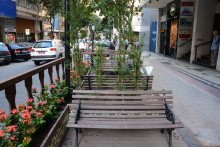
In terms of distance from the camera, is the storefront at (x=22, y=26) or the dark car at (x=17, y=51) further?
the storefront at (x=22, y=26)

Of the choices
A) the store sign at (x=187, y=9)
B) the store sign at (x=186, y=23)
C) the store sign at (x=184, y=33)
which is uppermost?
the store sign at (x=187, y=9)

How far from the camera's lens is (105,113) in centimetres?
327

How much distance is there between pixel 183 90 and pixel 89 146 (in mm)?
4576

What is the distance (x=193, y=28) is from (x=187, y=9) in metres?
2.36

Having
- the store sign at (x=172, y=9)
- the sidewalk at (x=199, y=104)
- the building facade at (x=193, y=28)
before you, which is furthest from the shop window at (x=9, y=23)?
the sidewalk at (x=199, y=104)

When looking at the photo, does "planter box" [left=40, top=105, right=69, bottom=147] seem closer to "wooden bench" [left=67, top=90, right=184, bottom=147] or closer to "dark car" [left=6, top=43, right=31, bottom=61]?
"wooden bench" [left=67, top=90, right=184, bottom=147]

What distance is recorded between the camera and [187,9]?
15078 millimetres

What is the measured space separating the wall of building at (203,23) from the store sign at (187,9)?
2.03 meters

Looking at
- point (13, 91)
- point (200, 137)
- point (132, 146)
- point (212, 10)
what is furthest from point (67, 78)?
point (212, 10)

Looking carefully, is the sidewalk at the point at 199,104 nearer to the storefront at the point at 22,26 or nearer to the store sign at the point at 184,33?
the store sign at the point at 184,33

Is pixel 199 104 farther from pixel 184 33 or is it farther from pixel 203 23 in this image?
pixel 184 33

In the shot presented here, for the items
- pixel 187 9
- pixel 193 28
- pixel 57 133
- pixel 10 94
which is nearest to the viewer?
pixel 10 94

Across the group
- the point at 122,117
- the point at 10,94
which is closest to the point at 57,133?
the point at 10,94

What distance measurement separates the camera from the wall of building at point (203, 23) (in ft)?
42.1
